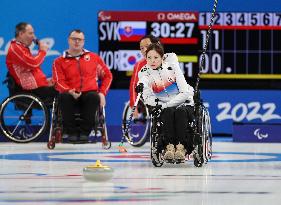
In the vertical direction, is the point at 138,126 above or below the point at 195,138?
above

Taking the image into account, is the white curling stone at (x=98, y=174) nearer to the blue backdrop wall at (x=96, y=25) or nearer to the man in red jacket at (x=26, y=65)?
the man in red jacket at (x=26, y=65)

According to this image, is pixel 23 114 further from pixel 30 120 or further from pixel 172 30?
pixel 172 30

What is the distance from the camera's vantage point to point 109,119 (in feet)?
37.7

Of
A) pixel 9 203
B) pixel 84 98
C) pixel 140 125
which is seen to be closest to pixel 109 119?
pixel 140 125

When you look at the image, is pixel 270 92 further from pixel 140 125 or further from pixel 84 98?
pixel 84 98

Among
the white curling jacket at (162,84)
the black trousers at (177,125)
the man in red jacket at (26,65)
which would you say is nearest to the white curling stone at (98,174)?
the black trousers at (177,125)

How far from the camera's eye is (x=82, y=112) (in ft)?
31.5

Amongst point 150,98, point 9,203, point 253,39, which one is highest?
point 253,39

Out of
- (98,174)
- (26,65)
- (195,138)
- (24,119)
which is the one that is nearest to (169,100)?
(195,138)

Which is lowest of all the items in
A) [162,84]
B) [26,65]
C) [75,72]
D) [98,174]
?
[98,174]

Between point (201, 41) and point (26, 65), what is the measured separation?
7.72 feet

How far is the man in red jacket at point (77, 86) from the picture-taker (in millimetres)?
9492

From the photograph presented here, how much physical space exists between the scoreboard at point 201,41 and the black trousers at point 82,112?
6.22 ft

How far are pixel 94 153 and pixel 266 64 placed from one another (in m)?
3.24
